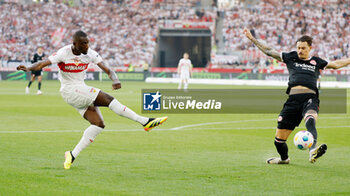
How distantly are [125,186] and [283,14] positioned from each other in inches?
2078

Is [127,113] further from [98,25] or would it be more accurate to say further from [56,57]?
[98,25]

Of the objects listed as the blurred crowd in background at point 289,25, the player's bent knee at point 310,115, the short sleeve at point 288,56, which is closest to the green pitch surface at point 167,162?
the player's bent knee at point 310,115

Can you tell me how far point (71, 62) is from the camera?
8.86 m

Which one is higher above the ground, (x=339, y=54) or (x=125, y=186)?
(x=125, y=186)

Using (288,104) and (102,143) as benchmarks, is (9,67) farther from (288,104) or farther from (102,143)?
(288,104)

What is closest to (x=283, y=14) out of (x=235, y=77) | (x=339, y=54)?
(x=339, y=54)

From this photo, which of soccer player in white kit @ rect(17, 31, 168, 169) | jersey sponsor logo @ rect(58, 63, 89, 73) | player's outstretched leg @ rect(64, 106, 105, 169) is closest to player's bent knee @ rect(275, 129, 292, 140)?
soccer player in white kit @ rect(17, 31, 168, 169)

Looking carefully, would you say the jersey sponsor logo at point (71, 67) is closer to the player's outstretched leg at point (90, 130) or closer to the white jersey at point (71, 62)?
the white jersey at point (71, 62)

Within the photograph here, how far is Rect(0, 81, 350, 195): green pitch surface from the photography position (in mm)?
7285

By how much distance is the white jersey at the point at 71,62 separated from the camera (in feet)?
28.8

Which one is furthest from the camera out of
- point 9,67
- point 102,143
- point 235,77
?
point 9,67

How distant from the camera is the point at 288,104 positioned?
9258 millimetres

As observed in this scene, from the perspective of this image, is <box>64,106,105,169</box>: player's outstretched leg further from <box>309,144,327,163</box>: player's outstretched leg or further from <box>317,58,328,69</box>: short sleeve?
<box>317,58,328,69</box>: short sleeve

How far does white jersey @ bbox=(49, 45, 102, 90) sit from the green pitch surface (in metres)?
1.36
